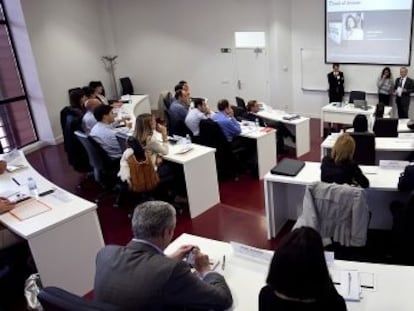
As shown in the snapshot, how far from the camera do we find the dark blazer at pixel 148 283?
1.80 meters

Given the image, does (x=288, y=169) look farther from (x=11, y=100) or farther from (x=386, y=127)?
(x=11, y=100)

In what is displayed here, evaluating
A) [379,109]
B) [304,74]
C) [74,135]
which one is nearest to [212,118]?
[74,135]

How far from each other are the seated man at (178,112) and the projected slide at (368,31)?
12.3 ft

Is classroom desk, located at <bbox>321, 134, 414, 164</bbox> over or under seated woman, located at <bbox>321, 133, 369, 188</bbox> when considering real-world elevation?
under

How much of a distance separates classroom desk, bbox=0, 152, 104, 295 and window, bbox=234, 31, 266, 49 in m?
6.43

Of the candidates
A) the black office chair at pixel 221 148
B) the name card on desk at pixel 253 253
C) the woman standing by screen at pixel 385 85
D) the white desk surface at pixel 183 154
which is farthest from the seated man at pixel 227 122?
the woman standing by screen at pixel 385 85

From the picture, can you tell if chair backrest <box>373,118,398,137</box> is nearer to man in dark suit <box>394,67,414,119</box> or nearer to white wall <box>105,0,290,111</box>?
man in dark suit <box>394,67,414,119</box>

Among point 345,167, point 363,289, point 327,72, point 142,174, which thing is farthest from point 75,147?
point 327,72

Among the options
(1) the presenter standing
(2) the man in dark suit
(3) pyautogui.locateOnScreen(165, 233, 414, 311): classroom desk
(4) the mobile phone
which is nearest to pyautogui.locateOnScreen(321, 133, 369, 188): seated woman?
(3) pyautogui.locateOnScreen(165, 233, 414, 311): classroom desk

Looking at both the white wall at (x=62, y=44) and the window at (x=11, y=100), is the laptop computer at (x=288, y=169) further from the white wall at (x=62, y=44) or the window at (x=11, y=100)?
the window at (x=11, y=100)

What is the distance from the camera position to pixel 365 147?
453cm

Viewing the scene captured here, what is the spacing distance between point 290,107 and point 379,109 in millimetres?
3035

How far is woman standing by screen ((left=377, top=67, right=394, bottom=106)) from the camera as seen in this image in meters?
7.92

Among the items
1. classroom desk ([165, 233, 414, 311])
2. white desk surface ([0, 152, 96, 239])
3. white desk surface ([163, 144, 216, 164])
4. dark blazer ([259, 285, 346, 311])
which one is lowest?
classroom desk ([165, 233, 414, 311])
